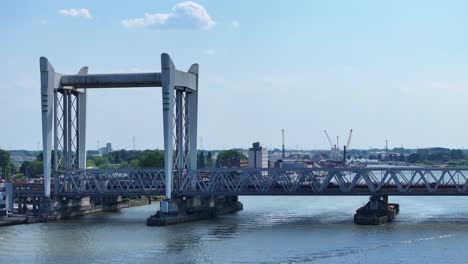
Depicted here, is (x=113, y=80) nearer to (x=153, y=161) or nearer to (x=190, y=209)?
(x=190, y=209)

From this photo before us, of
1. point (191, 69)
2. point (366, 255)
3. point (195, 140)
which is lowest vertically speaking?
point (366, 255)

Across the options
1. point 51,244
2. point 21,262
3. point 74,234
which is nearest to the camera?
point 21,262

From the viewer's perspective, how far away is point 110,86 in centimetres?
9050

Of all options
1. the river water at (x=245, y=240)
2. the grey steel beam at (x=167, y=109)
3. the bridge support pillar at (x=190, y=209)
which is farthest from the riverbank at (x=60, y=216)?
the grey steel beam at (x=167, y=109)

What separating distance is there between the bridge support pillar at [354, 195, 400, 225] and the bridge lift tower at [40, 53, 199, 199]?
17707 millimetres

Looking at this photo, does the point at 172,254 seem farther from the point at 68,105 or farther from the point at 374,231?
the point at 68,105

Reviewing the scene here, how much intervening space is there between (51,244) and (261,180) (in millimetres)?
28974

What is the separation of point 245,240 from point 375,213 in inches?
731

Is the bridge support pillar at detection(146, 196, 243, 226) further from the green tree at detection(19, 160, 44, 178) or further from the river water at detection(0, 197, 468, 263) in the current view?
the green tree at detection(19, 160, 44, 178)

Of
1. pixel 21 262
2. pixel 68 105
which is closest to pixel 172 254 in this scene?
pixel 21 262

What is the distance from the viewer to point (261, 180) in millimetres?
90562

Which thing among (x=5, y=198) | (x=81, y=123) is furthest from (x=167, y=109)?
(x=5, y=198)

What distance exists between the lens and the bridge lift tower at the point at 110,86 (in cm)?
8481

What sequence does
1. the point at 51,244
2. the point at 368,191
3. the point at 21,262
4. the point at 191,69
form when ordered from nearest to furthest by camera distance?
the point at 21,262 < the point at 51,244 < the point at 368,191 < the point at 191,69
